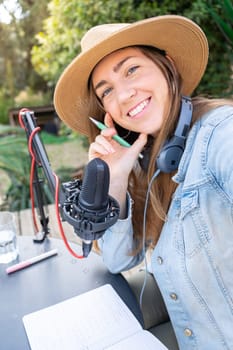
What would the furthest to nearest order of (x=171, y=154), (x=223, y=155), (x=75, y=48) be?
(x=75, y=48) → (x=171, y=154) → (x=223, y=155)

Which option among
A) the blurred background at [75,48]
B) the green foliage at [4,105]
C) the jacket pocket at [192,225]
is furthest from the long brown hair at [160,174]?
the green foliage at [4,105]

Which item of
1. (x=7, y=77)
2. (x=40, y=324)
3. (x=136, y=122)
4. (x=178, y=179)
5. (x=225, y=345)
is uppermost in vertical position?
(x=136, y=122)

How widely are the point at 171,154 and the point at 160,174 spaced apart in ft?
0.43

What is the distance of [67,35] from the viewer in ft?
10.1

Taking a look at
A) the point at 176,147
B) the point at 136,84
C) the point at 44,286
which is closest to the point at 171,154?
the point at 176,147

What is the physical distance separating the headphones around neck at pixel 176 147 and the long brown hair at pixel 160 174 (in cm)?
3

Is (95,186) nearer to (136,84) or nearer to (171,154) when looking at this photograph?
(171,154)

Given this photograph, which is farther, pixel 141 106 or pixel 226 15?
pixel 226 15

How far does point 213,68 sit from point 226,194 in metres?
2.68

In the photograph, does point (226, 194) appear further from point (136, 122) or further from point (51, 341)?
point (51, 341)

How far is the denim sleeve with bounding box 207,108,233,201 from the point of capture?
0.77 meters

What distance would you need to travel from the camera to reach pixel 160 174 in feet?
3.51

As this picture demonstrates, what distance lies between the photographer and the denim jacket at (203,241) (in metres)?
0.83

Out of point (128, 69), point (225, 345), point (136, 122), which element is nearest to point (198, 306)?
point (225, 345)
